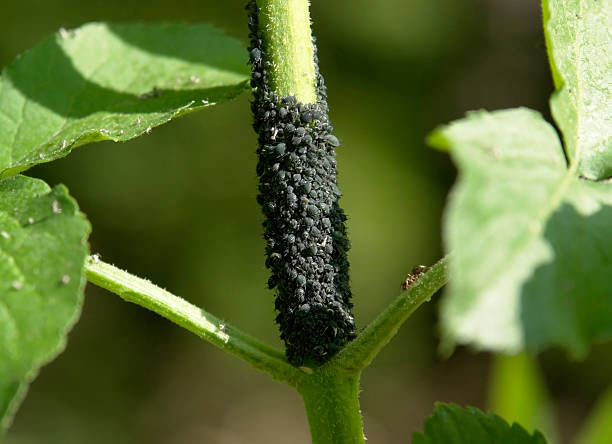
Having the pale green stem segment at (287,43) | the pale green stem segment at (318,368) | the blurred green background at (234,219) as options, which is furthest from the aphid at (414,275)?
the blurred green background at (234,219)

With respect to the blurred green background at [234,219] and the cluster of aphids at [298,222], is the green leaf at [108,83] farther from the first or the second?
the blurred green background at [234,219]

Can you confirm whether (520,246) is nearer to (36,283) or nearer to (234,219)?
(36,283)

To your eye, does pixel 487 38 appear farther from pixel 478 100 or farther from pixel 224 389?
pixel 224 389

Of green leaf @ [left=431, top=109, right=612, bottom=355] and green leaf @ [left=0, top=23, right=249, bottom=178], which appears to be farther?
green leaf @ [left=0, top=23, right=249, bottom=178]

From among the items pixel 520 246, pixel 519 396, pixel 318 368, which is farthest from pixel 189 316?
pixel 519 396

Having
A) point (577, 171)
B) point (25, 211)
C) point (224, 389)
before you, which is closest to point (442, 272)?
point (577, 171)

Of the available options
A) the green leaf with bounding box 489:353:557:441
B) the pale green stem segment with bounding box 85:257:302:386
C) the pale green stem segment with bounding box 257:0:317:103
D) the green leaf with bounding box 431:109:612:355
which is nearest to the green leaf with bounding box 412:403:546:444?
the pale green stem segment with bounding box 85:257:302:386

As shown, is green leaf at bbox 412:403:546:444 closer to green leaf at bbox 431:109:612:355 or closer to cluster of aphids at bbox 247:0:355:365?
cluster of aphids at bbox 247:0:355:365
